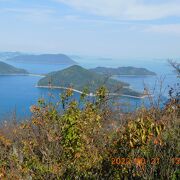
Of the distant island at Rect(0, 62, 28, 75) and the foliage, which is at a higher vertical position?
the foliage

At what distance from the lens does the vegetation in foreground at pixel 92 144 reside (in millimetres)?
7012

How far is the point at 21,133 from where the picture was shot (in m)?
12.6

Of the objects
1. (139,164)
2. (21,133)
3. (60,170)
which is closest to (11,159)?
(60,170)

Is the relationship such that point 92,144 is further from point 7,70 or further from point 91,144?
point 7,70

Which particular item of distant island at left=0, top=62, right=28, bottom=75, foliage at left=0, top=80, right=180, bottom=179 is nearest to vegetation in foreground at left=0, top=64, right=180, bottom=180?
foliage at left=0, top=80, right=180, bottom=179

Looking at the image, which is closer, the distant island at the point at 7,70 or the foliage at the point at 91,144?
the foliage at the point at 91,144

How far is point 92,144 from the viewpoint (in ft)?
31.8

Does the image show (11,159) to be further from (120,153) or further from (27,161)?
(120,153)

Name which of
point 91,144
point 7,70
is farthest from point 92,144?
point 7,70

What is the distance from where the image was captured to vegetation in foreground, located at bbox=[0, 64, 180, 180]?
23.0 ft

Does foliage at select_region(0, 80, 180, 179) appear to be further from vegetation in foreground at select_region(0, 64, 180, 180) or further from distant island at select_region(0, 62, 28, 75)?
distant island at select_region(0, 62, 28, 75)

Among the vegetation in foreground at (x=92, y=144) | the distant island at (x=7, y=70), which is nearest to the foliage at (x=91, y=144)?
the vegetation in foreground at (x=92, y=144)

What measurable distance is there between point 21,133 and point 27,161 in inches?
105

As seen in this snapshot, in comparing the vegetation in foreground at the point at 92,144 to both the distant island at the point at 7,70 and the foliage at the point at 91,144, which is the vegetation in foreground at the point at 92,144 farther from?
the distant island at the point at 7,70
